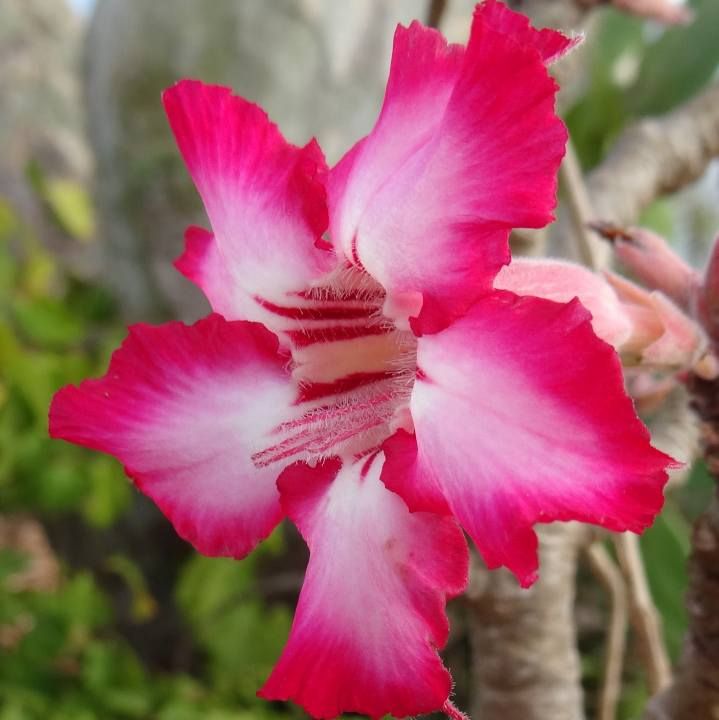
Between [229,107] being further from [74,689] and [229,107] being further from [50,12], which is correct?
[50,12]

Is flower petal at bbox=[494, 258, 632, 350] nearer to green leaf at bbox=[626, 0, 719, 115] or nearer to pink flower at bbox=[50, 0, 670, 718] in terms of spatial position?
pink flower at bbox=[50, 0, 670, 718]

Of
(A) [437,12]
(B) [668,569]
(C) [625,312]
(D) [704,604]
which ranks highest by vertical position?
(A) [437,12]

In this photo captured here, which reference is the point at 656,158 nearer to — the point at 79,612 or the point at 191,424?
the point at 191,424

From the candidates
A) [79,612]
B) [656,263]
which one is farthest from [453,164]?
[79,612]

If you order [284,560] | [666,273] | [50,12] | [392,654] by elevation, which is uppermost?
[50,12]

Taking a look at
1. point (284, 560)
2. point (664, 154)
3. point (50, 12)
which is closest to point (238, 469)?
point (664, 154)

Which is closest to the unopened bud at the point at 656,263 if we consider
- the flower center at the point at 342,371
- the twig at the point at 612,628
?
the flower center at the point at 342,371

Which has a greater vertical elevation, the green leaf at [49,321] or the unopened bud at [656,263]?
the unopened bud at [656,263]

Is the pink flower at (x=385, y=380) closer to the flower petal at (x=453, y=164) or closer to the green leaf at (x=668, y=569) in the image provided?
the flower petal at (x=453, y=164)
